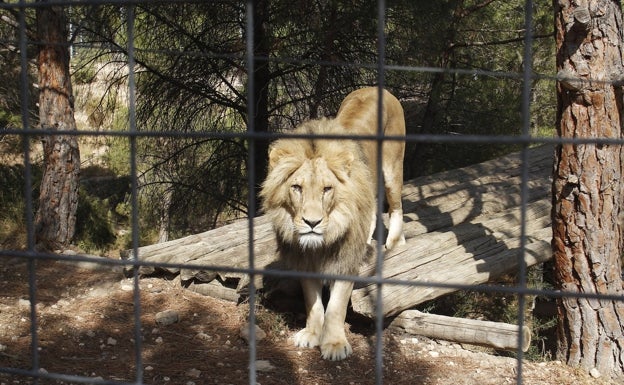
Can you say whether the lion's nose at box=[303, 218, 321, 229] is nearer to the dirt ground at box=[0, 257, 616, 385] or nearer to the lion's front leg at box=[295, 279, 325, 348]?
the lion's front leg at box=[295, 279, 325, 348]

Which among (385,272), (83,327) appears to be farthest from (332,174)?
(83,327)

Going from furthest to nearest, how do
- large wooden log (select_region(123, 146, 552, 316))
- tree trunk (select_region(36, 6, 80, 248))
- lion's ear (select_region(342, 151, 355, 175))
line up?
tree trunk (select_region(36, 6, 80, 248))
large wooden log (select_region(123, 146, 552, 316))
lion's ear (select_region(342, 151, 355, 175))

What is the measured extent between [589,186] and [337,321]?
1622 mm

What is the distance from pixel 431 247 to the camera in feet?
15.3

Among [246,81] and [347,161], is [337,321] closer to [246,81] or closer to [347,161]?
[347,161]

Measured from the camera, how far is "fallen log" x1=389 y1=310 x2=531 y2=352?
12.7ft

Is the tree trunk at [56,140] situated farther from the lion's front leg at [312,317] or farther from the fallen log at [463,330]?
the fallen log at [463,330]

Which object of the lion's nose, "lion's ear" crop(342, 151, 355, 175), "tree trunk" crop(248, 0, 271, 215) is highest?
"tree trunk" crop(248, 0, 271, 215)

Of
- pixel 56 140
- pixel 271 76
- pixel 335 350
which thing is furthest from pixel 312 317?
pixel 271 76

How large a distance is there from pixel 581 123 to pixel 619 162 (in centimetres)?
32

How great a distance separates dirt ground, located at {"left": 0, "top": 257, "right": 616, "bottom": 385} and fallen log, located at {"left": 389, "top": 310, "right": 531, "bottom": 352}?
0.24 ft

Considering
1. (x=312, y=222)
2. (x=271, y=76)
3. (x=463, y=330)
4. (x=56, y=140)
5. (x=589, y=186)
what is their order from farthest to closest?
(x=271, y=76)
(x=56, y=140)
(x=463, y=330)
(x=589, y=186)
(x=312, y=222)

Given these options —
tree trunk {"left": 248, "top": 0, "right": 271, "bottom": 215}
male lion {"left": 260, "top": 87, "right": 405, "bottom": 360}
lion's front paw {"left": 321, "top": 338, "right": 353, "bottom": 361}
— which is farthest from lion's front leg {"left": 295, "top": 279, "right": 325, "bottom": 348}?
tree trunk {"left": 248, "top": 0, "right": 271, "bottom": 215}

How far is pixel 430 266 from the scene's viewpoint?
4430 mm
